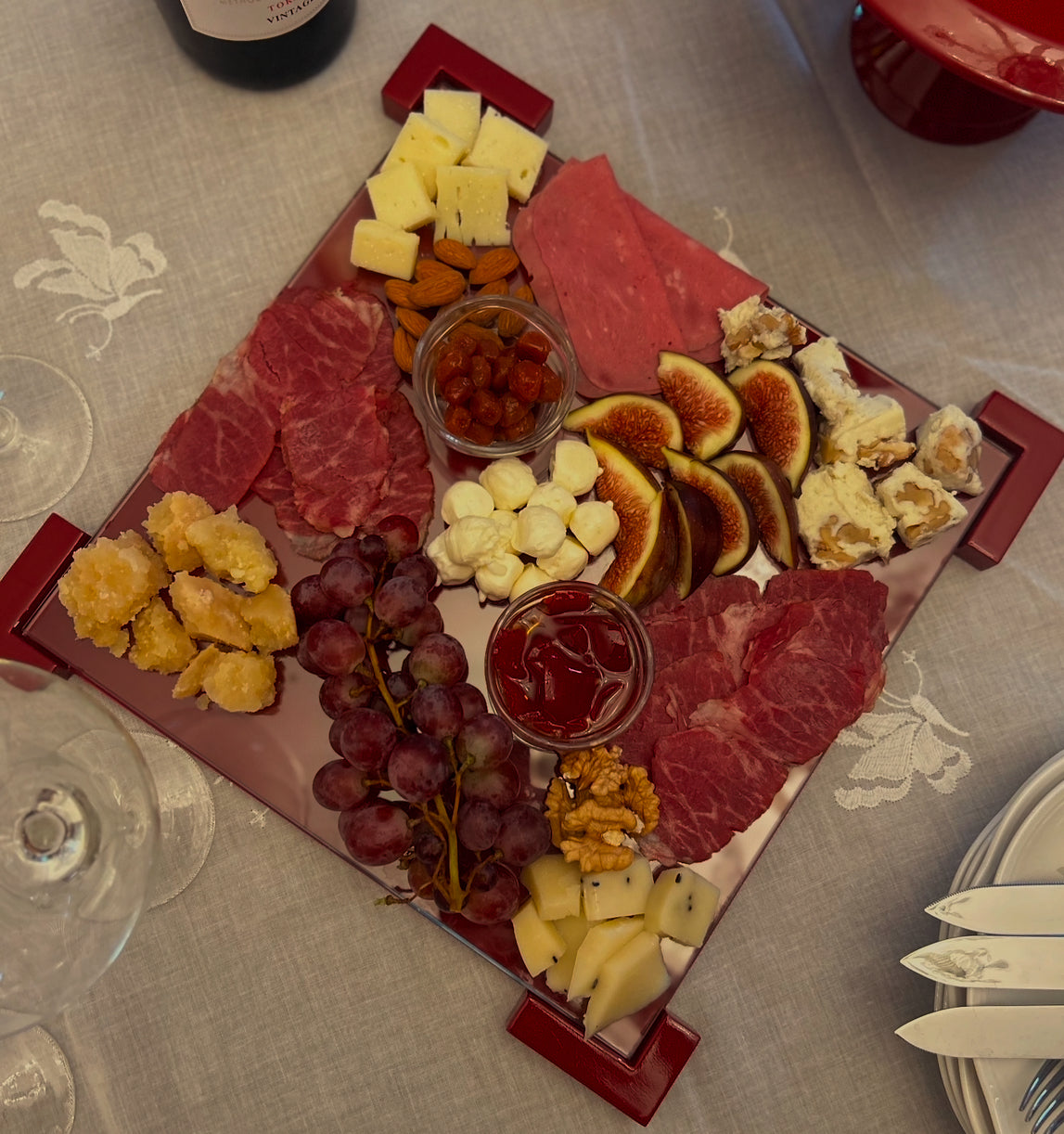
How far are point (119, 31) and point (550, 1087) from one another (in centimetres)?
147

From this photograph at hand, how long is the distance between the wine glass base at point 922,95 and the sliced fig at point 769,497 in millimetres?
541

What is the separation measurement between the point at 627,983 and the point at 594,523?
1.69ft

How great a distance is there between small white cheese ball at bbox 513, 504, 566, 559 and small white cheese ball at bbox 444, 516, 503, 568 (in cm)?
3

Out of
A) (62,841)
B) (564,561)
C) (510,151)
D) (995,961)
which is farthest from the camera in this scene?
(510,151)

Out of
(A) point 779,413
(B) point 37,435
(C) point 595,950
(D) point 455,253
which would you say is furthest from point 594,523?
(B) point 37,435

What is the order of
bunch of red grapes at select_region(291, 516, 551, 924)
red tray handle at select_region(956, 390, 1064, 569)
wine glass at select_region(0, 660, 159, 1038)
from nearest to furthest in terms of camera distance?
wine glass at select_region(0, 660, 159, 1038)
bunch of red grapes at select_region(291, 516, 551, 924)
red tray handle at select_region(956, 390, 1064, 569)

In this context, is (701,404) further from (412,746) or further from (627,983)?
(627,983)

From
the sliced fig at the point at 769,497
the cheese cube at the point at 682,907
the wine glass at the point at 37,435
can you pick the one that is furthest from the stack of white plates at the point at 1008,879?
the wine glass at the point at 37,435

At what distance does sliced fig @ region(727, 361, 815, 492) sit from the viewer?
121 cm

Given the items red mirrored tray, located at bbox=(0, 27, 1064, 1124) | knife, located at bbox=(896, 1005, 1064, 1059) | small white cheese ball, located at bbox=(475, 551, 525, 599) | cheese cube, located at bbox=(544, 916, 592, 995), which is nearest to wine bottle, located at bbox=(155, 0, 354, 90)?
red mirrored tray, located at bbox=(0, 27, 1064, 1124)

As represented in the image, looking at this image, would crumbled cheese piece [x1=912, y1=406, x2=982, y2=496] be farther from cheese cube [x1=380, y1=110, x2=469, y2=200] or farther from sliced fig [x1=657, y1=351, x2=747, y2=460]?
cheese cube [x1=380, y1=110, x2=469, y2=200]

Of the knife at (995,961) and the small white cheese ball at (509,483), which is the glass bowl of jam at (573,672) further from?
the knife at (995,961)

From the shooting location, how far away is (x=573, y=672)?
3.74ft

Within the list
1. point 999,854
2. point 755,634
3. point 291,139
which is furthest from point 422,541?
point 999,854
